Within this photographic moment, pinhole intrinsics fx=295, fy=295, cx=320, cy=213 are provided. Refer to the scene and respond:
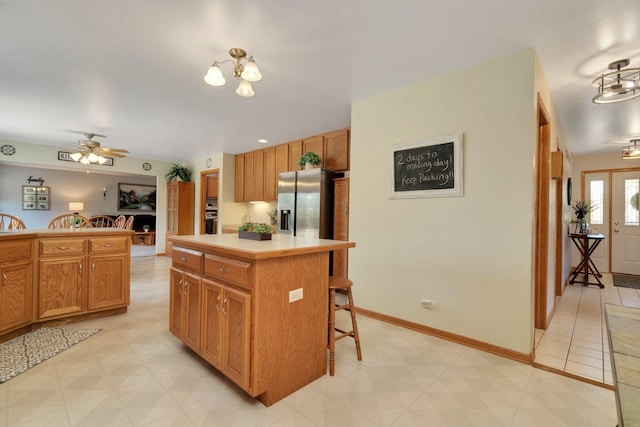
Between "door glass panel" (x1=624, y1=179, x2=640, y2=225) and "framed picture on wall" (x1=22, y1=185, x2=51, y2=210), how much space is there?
14.3 metres

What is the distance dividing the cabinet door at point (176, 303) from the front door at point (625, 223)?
772 centimetres

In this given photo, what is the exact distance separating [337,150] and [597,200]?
18.3 feet

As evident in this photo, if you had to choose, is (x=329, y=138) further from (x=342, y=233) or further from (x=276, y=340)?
(x=276, y=340)

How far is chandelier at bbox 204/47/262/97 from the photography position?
6.64 ft

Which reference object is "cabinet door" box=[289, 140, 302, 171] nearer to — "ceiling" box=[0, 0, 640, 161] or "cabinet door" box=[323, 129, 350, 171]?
"cabinet door" box=[323, 129, 350, 171]

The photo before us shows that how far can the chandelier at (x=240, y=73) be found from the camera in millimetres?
2023

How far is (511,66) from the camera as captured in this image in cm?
241

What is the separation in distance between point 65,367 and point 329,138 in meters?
4.00

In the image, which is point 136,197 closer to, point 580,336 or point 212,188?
point 212,188

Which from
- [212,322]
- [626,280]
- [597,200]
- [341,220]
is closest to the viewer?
[212,322]

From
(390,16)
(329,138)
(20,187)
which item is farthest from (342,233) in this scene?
(20,187)

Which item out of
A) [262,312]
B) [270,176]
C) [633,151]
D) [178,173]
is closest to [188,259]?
[262,312]

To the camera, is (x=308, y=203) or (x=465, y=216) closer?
(x=465, y=216)

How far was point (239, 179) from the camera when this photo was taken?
6.50 m
